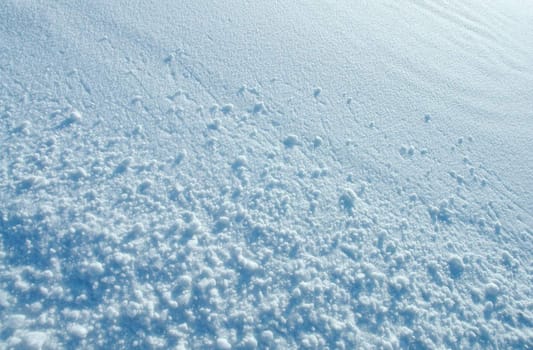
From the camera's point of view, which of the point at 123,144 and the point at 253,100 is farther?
the point at 253,100

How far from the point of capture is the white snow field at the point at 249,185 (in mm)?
1097

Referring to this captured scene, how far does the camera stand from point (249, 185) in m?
1.42

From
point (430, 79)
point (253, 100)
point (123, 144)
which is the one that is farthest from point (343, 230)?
point (430, 79)

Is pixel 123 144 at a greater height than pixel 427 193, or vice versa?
pixel 427 193

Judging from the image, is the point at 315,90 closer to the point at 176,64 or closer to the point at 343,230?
the point at 176,64

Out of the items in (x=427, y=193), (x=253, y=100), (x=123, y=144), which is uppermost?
(x=427, y=193)

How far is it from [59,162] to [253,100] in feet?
2.90

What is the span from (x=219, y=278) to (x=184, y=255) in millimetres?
139

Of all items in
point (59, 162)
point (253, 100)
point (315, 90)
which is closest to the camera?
point (59, 162)

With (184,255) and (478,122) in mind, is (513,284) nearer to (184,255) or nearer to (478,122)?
(478,122)

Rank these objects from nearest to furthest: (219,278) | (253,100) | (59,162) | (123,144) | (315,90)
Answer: (219,278) < (59,162) < (123,144) < (253,100) < (315,90)

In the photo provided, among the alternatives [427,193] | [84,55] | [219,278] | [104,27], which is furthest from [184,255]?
[104,27]

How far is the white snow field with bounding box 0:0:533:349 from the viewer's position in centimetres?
110

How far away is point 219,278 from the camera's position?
1.16m
